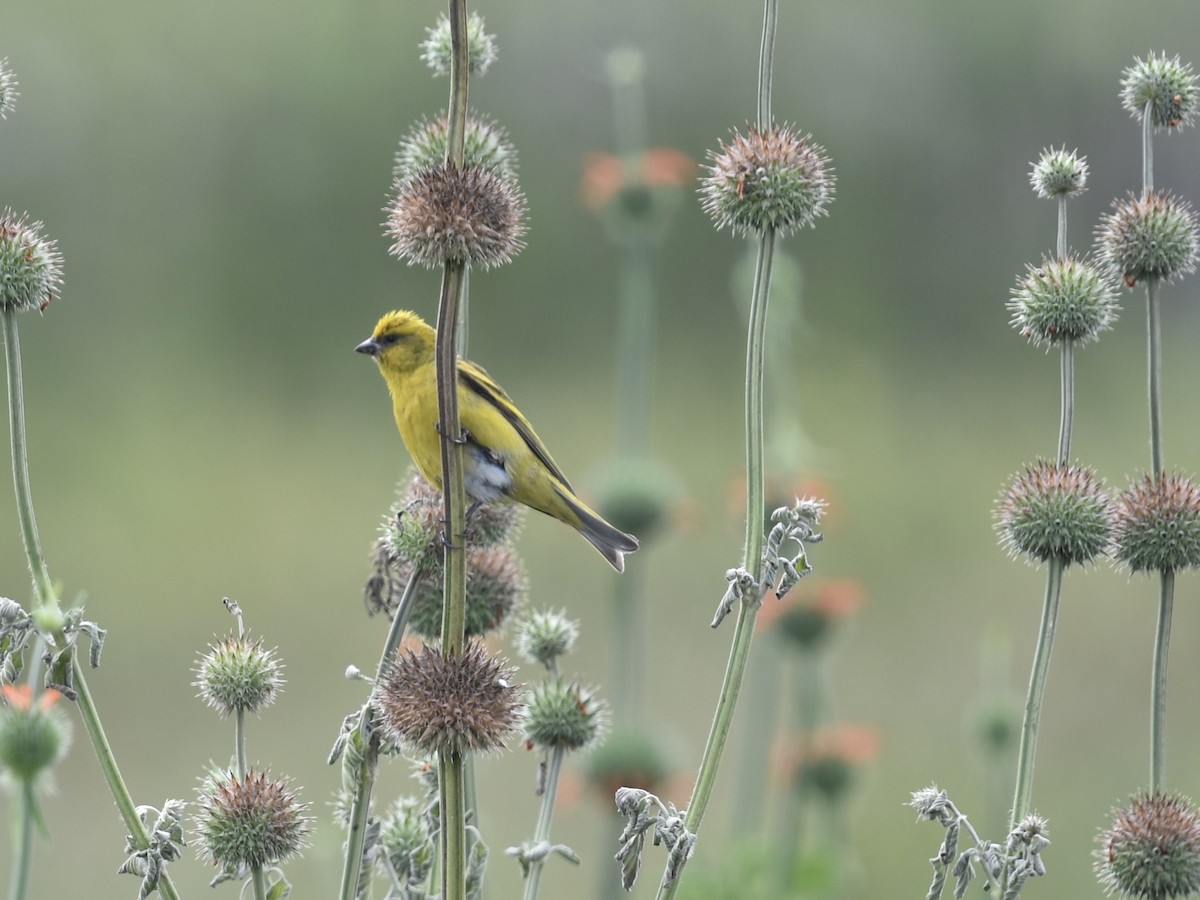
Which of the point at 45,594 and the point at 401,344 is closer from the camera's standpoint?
the point at 45,594

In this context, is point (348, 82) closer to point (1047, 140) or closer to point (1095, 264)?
point (1047, 140)

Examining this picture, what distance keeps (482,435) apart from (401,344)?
0.43 metres

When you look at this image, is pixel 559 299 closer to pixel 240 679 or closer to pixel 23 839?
pixel 240 679

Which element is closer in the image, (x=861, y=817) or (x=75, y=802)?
(x=75, y=802)

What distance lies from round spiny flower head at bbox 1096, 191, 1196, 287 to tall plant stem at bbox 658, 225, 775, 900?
0.88 m

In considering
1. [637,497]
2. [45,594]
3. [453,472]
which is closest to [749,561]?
[453,472]

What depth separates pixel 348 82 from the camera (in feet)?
64.4

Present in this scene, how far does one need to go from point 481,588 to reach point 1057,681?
43.7ft

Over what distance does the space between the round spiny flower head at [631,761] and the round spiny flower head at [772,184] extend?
3618mm

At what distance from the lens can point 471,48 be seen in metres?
3.05

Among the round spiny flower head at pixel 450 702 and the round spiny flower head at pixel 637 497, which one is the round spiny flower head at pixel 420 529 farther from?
the round spiny flower head at pixel 637 497

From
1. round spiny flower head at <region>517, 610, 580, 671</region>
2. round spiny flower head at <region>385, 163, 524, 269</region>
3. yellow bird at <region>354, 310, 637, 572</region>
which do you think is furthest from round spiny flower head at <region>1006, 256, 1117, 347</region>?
yellow bird at <region>354, 310, 637, 572</region>

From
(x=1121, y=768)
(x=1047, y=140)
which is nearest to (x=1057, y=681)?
(x=1121, y=768)

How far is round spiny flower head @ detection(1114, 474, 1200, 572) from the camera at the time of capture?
9.65 ft
